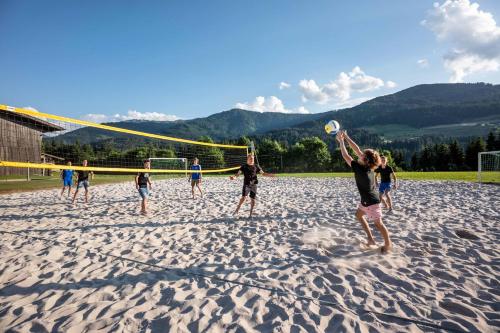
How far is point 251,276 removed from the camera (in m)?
3.42

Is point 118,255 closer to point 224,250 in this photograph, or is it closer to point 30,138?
point 224,250

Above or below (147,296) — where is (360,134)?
above

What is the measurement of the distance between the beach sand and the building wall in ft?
71.9

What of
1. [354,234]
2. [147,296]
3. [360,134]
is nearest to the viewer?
[147,296]

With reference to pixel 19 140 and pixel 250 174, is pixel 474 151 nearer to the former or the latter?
pixel 250 174

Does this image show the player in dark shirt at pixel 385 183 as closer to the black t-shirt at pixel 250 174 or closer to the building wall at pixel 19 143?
the black t-shirt at pixel 250 174

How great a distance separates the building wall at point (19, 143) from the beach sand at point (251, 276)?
21913 millimetres

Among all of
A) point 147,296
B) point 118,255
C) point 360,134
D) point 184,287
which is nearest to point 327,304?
point 184,287

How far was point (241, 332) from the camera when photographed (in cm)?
235

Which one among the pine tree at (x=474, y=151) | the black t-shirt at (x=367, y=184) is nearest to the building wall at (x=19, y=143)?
the black t-shirt at (x=367, y=184)

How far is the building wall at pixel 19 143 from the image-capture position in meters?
22.9

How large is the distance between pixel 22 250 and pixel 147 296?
303 cm

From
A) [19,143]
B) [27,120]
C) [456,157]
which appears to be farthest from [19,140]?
[456,157]

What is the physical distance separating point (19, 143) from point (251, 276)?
28.2 metres
